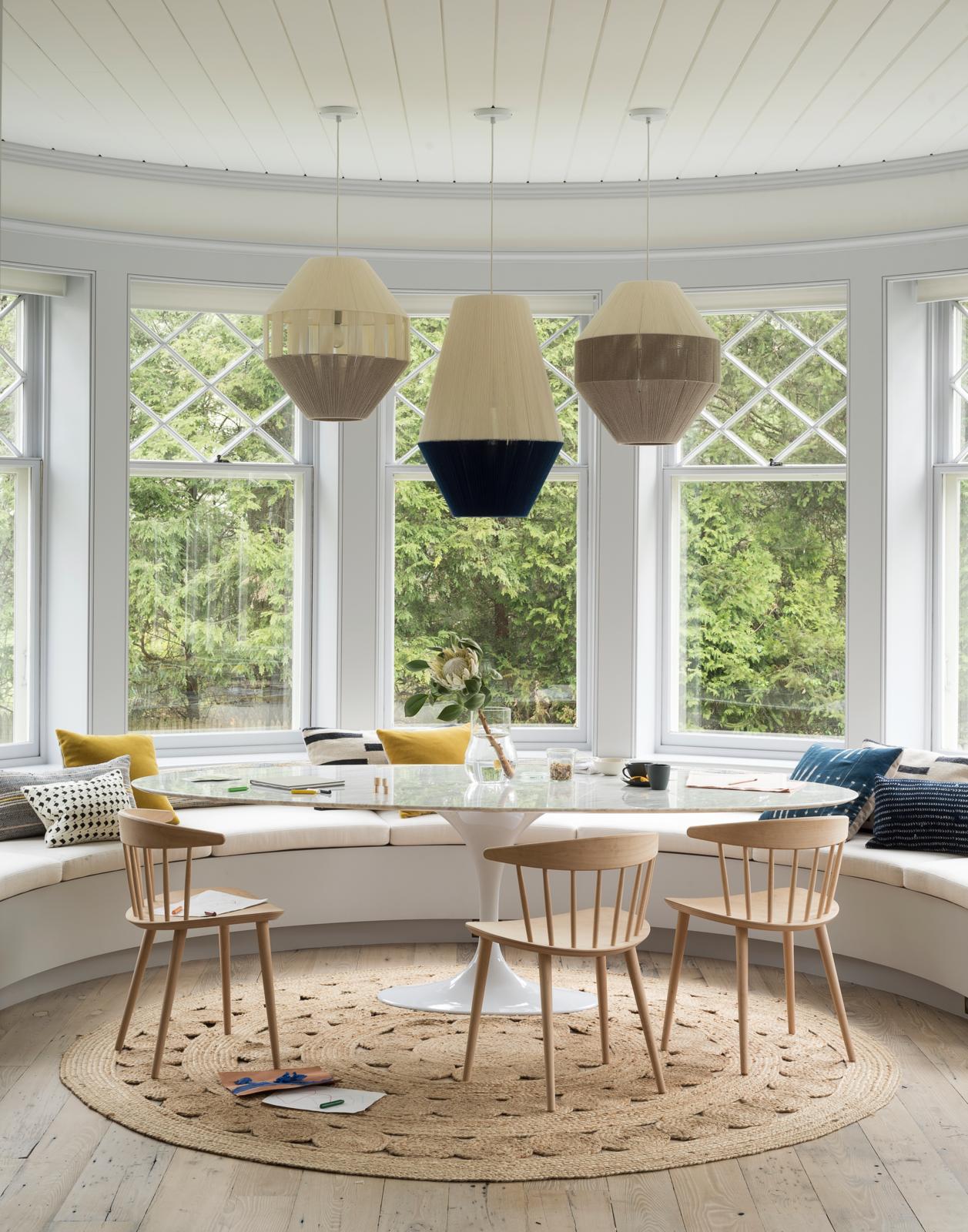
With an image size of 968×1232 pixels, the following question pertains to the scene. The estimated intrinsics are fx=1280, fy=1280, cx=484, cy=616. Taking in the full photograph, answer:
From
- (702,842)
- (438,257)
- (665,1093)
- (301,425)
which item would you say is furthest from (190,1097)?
(438,257)

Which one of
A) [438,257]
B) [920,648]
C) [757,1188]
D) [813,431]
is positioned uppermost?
[438,257]

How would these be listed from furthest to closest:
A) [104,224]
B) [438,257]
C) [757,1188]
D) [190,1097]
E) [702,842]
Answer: [438,257] → [104,224] → [702,842] → [190,1097] → [757,1188]

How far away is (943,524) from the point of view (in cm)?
569

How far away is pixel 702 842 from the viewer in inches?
193

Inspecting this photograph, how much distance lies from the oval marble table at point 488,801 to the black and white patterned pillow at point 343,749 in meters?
0.95

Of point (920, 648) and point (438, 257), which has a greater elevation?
point (438, 257)

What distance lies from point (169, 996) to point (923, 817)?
266 centimetres

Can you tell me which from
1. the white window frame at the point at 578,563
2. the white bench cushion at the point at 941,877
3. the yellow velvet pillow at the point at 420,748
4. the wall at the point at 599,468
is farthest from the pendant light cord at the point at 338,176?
the white bench cushion at the point at 941,877

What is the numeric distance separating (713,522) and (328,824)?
7.83 ft

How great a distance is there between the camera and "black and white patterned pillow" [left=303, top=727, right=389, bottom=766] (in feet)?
18.3

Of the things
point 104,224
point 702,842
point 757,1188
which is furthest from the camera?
point 104,224

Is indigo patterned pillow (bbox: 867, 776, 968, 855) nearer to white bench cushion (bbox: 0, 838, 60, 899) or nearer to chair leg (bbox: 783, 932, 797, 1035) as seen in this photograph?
chair leg (bbox: 783, 932, 797, 1035)

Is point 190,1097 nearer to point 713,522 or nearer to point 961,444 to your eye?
point 713,522

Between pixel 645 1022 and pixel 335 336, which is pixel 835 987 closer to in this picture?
pixel 645 1022
